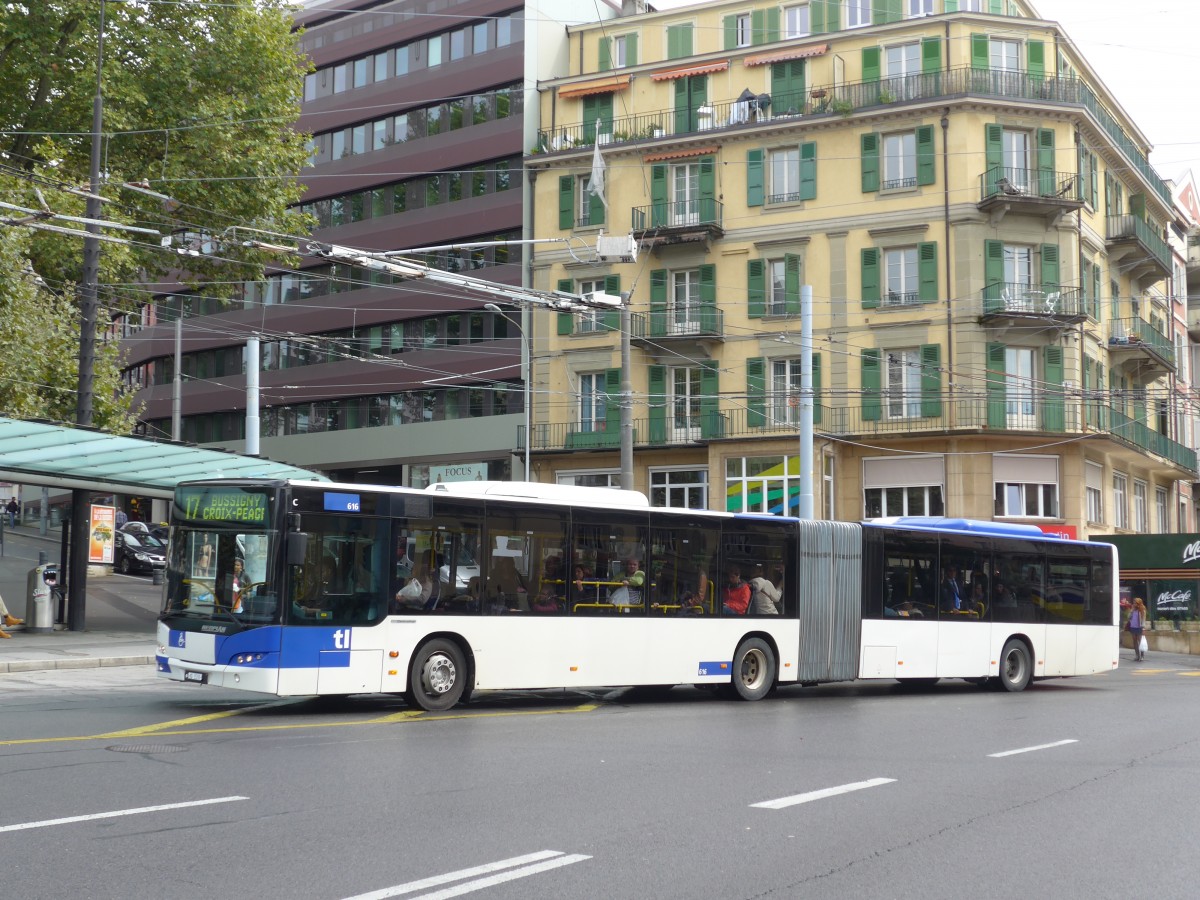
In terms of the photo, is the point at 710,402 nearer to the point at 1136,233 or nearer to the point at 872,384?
the point at 872,384

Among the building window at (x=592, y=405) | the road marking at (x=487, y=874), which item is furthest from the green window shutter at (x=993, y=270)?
the road marking at (x=487, y=874)

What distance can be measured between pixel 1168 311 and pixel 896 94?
1895 centimetres

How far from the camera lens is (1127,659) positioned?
37.1 m

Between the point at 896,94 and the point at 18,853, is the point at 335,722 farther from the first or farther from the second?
the point at 896,94

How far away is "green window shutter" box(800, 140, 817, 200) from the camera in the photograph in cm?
4459

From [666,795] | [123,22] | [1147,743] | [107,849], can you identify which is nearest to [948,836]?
[666,795]

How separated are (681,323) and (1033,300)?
11.0 m

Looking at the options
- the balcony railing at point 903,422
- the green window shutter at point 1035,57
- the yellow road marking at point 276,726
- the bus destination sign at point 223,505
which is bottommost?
the yellow road marking at point 276,726

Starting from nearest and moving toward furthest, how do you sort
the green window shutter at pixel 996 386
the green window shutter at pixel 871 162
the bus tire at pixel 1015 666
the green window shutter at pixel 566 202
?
the bus tire at pixel 1015 666 → the green window shutter at pixel 996 386 → the green window shutter at pixel 871 162 → the green window shutter at pixel 566 202

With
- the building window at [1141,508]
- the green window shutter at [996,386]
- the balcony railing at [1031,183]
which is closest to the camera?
the green window shutter at [996,386]

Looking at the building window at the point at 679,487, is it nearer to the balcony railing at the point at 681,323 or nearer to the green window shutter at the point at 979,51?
the balcony railing at the point at 681,323

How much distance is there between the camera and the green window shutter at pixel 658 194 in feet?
152

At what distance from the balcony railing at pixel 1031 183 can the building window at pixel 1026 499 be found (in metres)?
8.70

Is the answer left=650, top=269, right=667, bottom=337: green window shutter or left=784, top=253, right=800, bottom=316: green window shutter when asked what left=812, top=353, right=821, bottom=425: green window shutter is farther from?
left=650, top=269, right=667, bottom=337: green window shutter
